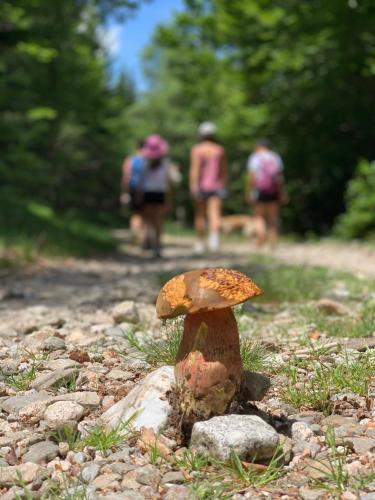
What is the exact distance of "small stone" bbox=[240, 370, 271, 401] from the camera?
2.83m

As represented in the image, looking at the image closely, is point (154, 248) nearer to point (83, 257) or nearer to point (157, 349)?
point (83, 257)

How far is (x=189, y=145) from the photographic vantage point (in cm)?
3312

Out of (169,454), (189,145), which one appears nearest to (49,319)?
(169,454)

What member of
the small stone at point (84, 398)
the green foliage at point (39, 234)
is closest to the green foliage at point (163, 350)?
the small stone at point (84, 398)

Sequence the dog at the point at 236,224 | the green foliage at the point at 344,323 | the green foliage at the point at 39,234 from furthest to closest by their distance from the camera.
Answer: the dog at the point at 236,224 < the green foliage at the point at 39,234 < the green foliage at the point at 344,323

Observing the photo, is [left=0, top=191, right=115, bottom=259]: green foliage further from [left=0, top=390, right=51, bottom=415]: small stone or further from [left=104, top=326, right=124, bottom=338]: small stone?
[left=0, top=390, right=51, bottom=415]: small stone

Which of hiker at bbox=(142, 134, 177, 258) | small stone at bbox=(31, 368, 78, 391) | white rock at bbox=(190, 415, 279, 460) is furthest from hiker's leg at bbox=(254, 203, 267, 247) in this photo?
white rock at bbox=(190, 415, 279, 460)

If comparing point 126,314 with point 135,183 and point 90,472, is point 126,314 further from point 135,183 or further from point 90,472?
point 135,183

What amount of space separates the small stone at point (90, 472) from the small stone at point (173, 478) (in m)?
0.25

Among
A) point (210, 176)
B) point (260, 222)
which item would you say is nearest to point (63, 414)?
point (210, 176)

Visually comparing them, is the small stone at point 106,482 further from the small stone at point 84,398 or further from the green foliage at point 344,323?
the green foliage at point 344,323

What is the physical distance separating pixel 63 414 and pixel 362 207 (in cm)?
1197

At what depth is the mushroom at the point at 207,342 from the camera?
2602 millimetres

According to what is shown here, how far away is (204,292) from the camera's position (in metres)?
2.56
